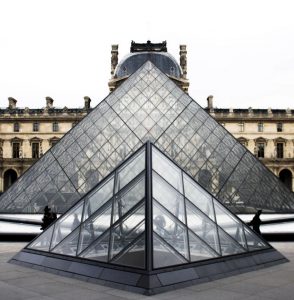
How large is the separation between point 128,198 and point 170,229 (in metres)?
0.95

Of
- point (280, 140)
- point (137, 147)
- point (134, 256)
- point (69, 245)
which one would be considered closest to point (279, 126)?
point (280, 140)

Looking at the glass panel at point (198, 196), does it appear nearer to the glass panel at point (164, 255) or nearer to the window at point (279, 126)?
the glass panel at point (164, 255)

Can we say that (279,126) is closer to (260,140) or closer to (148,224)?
(260,140)

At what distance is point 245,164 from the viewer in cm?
1568

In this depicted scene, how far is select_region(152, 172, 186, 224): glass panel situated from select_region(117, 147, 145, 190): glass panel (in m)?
0.47

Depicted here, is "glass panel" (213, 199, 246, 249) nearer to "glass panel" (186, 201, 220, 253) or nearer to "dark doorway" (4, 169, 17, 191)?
"glass panel" (186, 201, 220, 253)

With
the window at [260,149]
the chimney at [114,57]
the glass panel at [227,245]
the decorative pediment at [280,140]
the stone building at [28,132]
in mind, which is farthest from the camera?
the chimney at [114,57]

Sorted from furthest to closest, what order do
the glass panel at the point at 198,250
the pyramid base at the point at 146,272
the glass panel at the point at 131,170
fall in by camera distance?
the glass panel at the point at 131,170, the glass panel at the point at 198,250, the pyramid base at the point at 146,272

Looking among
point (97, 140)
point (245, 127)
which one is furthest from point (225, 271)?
point (245, 127)

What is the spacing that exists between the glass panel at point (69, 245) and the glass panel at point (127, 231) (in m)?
0.91

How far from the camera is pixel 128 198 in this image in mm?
6895

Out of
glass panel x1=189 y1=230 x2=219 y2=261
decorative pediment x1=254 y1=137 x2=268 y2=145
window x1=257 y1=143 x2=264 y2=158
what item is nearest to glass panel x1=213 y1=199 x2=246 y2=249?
glass panel x1=189 y1=230 x2=219 y2=261

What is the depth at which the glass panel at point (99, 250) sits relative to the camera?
6.26 m

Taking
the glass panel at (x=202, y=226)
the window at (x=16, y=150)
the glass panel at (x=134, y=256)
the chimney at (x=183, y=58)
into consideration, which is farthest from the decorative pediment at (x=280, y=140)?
the glass panel at (x=134, y=256)
